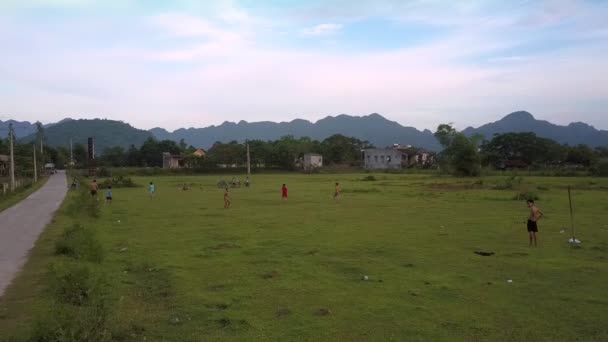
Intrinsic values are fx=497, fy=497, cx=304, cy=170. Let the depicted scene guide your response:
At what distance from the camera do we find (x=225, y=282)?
427 inches

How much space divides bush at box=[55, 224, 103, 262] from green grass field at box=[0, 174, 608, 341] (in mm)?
422

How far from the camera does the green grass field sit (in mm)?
7949

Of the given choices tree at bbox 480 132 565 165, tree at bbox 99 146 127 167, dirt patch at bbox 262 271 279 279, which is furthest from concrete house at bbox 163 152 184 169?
dirt patch at bbox 262 271 279 279

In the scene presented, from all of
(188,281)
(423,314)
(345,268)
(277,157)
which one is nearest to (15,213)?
(188,281)

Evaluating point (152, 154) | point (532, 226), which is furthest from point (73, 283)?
point (152, 154)

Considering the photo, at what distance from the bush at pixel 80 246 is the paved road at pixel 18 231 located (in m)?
1.00

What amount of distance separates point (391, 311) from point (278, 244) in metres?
7.21

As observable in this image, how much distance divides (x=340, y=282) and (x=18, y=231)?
46.7ft

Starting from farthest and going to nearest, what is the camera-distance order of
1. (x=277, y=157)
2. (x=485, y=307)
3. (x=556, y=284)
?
1. (x=277, y=157)
2. (x=556, y=284)
3. (x=485, y=307)

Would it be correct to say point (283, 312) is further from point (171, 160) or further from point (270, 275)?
point (171, 160)

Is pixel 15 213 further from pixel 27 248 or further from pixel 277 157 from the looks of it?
pixel 277 157

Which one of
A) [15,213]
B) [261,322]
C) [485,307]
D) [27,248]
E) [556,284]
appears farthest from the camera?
[15,213]

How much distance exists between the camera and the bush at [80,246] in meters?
11.7

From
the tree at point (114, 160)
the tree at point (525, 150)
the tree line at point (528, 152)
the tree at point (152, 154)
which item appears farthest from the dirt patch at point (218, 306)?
the tree at point (152, 154)
